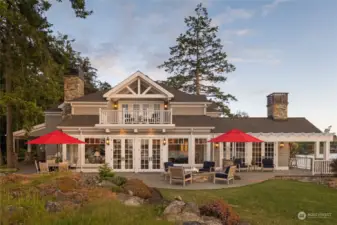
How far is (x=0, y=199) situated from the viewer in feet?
21.5

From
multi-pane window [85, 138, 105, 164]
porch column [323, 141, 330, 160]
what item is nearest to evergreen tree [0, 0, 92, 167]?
multi-pane window [85, 138, 105, 164]

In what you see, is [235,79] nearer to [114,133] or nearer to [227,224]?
[114,133]

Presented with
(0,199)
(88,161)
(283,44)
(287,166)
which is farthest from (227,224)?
(283,44)

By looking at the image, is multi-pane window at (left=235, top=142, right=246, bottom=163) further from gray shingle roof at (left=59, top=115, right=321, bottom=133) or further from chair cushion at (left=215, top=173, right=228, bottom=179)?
chair cushion at (left=215, top=173, right=228, bottom=179)

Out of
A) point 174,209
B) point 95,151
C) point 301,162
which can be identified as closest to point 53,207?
point 174,209

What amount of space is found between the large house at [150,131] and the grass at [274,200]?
213 inches

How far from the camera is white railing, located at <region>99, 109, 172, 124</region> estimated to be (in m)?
16.3

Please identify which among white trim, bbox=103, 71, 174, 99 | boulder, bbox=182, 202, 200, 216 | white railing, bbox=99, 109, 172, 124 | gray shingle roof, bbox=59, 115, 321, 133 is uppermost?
white trim, bbox=103, 71, 174, 99

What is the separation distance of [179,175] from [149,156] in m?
4.47

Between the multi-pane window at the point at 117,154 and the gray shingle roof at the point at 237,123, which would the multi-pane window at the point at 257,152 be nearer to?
the gray shingle roof at the point at 237,123

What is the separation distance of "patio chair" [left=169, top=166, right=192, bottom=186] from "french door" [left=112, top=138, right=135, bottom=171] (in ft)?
15.1

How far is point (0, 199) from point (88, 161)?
9735mm

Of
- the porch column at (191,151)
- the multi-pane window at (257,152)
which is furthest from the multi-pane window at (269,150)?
the porch column at (191,151)

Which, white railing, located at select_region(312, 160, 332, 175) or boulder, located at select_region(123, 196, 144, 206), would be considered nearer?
boulder, located at select_region(123, 196, 144, 206)
